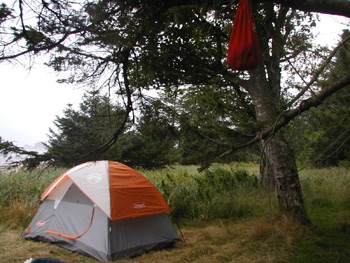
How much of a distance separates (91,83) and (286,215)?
3657 millimetres

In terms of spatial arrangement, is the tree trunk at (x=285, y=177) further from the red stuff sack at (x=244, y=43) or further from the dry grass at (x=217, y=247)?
the red stuff sack at (x=244, y=43)

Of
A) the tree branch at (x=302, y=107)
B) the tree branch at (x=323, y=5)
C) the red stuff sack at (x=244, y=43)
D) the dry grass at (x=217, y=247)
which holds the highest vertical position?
the tree branch at (x=323, y=5)

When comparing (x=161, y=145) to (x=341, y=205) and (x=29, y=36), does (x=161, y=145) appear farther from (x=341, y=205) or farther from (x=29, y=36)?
(x=341, y=205)

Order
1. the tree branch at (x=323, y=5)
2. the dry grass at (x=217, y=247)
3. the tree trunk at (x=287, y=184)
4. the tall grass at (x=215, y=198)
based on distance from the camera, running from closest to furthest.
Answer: the tree branch at (x=323, y=5) < the dry grass at (x=217, y=247) < the tree trunk at (x=287, y=184) < the tall grass at (x=215, y=198)

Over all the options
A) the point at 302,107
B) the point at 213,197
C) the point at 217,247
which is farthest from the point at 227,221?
the point at 302,107

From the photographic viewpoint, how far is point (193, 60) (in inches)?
226

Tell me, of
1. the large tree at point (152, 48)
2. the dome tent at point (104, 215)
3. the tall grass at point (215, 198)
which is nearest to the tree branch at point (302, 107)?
the large tree at point (152, 48)

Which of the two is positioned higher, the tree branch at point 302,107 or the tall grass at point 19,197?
the tree branch at point 302,107

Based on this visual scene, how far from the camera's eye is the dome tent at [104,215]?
16.4ft

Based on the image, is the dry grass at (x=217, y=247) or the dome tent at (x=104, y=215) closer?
the dry grass at (x=217, y=247)

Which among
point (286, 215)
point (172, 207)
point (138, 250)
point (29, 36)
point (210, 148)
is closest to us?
point (29, 36)

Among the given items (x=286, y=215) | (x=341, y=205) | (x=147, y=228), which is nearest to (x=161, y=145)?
(x=147, y=228)

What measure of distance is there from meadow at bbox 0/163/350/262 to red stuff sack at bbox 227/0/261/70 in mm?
1145

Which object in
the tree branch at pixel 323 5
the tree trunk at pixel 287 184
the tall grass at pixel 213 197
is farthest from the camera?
the tall grass at pixel 213 197
